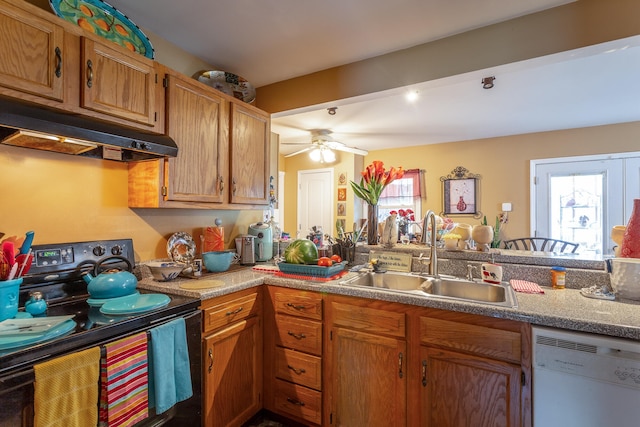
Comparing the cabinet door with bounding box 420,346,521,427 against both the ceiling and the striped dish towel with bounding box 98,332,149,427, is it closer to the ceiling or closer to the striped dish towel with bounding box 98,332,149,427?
the striped dish towel with bounding box 98,332,149,427

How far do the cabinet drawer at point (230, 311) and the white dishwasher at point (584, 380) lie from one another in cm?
139

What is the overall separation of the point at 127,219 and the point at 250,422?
141cm

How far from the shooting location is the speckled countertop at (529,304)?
44.4 inches

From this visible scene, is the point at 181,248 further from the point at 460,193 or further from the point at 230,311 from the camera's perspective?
the point at 460,193

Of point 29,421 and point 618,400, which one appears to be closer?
point 29,421

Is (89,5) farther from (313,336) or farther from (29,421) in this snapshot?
(313,336)

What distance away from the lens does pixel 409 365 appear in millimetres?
1453

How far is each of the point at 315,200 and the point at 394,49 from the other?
3564 mm

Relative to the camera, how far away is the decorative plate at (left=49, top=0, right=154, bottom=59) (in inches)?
56.8

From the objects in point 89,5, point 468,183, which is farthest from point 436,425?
point 468,183

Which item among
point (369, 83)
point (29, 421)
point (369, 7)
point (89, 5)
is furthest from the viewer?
point (369, 83)

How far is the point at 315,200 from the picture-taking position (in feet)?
17.9

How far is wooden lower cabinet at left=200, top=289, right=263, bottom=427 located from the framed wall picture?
155 inches

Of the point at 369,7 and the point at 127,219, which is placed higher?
the point at 369,7
